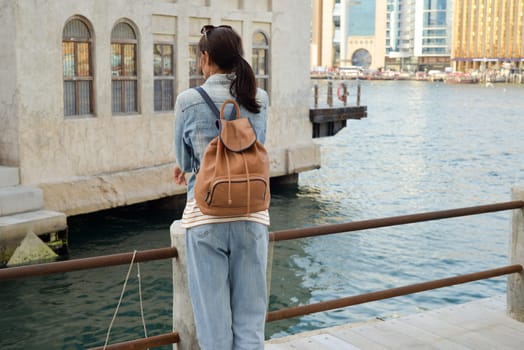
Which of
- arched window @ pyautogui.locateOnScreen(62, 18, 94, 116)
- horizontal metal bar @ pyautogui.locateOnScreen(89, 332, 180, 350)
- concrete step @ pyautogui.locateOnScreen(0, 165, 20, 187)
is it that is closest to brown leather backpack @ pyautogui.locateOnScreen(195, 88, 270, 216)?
horizontal metal bar @ pyautogui.locateOnScreen(89, 332, 180, 350)

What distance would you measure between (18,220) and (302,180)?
15107 mm

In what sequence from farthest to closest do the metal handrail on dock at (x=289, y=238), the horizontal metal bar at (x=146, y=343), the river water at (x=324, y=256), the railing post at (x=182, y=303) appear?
the river water at (x=324, y=256) < the railing post at (x=182, y=303) < the horizontal metal bar at (x=146, y=343) < the metal handrail on dock at (x=289, y=238)

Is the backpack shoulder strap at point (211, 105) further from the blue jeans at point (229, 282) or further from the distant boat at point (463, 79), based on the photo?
the distant boat at point (463, 79)

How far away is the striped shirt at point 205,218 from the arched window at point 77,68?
13941 millimetres

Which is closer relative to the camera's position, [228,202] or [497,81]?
[228,202]

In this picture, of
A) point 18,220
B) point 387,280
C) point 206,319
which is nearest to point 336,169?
point 387,280

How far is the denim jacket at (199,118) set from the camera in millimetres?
4387

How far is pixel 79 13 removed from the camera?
Result: 17641 mm

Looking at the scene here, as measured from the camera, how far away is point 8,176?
16.4m

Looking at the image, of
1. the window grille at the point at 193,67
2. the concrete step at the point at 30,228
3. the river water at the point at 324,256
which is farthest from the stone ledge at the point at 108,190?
the window grille at the point at 193,67

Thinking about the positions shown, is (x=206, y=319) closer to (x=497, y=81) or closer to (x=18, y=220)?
(x=18, y=220)

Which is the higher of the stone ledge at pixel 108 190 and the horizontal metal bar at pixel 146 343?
the horizontal metal bar at pixel 146 343

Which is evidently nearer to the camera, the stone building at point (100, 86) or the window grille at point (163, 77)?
the stone building at point (100, 86)

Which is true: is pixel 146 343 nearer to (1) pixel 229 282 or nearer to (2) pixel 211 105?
(1) pixel 229 282
